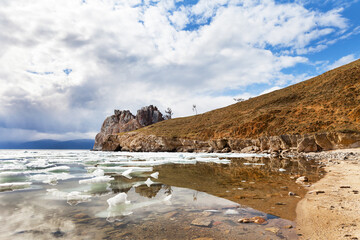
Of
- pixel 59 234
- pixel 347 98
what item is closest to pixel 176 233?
pixel 59 234

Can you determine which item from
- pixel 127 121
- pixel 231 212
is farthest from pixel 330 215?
pixel 127 121

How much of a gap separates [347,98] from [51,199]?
4386 cm

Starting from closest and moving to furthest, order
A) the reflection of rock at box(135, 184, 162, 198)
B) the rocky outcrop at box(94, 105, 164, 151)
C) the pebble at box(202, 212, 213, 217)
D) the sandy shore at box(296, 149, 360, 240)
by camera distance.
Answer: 1. the sandy shore at box(296, 149, 360, 240)
2. the pebble at box(202, 212, 213, 217)
3. the reflection of rock at box(135, 184, 162, 198)
4. the rocky outcrop at box(94, 105, 164, 151)

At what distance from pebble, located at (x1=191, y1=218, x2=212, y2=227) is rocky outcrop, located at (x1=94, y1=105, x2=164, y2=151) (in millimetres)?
99365

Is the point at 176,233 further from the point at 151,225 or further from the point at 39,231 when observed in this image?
the point at 39,231

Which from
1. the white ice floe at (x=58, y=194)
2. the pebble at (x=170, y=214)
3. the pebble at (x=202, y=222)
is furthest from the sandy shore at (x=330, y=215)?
the white ice floe at (x=58, y=194)

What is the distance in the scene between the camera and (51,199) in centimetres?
606

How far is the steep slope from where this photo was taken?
1081 inches

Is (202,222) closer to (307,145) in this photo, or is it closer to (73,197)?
(73,197)

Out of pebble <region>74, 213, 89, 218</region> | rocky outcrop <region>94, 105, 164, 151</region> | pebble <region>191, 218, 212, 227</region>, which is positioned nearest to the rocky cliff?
pebble <region>191, 218, 212, 227</region>

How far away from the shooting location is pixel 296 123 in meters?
34.9

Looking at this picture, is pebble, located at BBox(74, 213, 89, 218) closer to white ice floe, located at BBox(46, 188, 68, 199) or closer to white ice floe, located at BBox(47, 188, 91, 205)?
white ice floe, located at BBox(47, 188, 91, 205)

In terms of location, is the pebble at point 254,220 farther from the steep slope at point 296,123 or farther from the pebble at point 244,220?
the steep slope at point 296,123

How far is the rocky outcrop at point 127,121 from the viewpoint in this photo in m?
104
